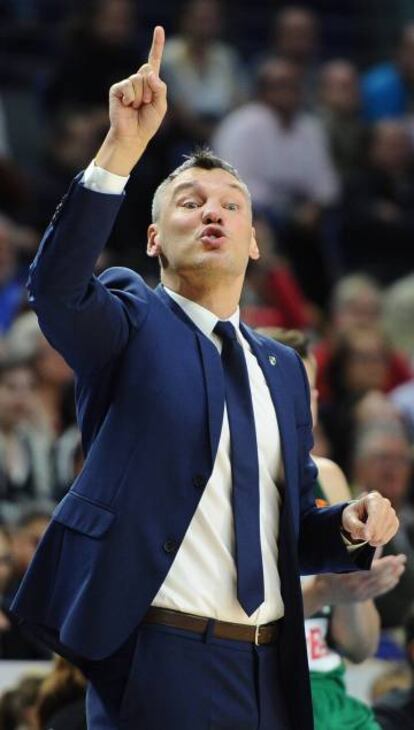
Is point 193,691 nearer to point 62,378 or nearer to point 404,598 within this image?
point 404,598

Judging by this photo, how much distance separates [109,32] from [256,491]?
7.53m

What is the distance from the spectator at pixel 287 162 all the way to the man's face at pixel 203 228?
658cm

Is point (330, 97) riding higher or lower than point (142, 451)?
higher

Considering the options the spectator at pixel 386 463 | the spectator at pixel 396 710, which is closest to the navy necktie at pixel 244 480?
the spectator at pixel 396 710

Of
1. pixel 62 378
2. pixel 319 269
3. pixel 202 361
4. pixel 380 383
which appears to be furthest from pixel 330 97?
pixel 202 361

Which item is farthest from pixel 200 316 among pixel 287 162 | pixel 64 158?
pixel 287 162

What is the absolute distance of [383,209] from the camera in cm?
1084

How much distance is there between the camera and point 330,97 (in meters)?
11.5

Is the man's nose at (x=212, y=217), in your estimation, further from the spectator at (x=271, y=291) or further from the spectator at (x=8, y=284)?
the spectator at (x=271, y=291)

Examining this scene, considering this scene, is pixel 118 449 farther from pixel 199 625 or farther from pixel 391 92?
pixel 391 92

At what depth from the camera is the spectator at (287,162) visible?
A: 34.5 feet

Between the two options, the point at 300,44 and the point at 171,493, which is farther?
the point at 300,44

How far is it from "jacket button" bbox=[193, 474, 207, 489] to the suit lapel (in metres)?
0.05

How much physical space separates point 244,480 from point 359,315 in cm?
593
